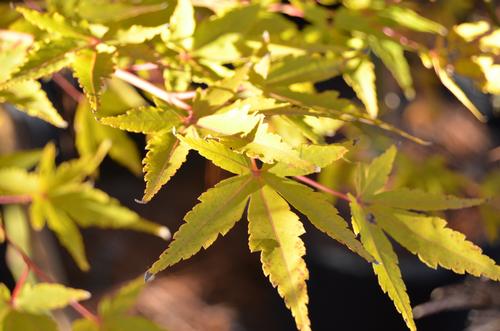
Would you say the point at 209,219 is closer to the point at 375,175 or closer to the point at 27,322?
the point at 375,175

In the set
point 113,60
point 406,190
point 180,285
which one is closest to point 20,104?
point 113,60

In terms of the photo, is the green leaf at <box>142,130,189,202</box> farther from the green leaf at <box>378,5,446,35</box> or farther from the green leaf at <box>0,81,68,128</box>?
the green leaf at <box>378,5,446,35</box>

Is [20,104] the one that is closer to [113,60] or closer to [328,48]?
[113,60]

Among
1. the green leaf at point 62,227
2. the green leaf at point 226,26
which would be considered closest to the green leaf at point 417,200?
the green leaf at point 226,26

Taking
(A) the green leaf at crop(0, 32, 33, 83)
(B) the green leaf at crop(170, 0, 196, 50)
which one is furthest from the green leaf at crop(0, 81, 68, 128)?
(B) the green leaf at crop(170, 0, 196, 50)

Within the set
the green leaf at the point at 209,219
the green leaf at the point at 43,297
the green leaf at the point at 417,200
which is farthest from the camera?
the green leaf at the point at 43,297

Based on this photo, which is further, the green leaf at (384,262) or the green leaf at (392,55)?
the green leaf at (392,55)

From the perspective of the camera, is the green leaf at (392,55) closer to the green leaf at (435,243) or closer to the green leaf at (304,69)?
the green leaf at (304,69)

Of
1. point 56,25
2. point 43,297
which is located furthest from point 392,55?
point 43,297
